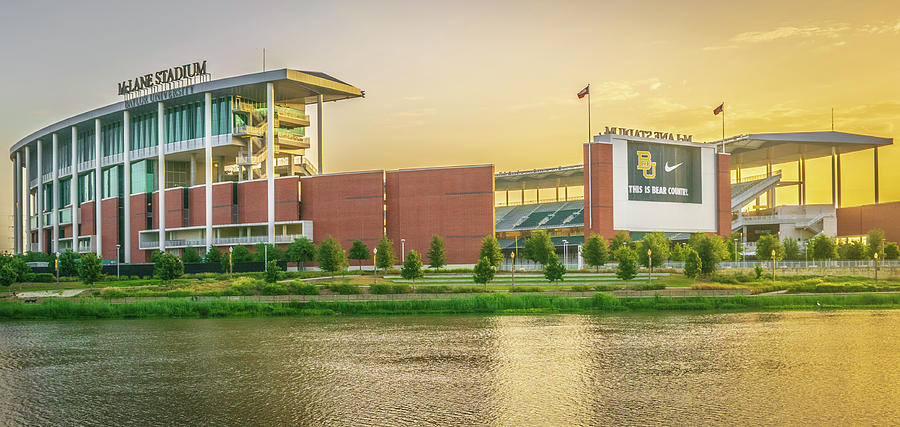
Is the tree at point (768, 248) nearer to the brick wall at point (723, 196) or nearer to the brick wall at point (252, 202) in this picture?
the brick wall at point (723, 196)

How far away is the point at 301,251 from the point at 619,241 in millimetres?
37644

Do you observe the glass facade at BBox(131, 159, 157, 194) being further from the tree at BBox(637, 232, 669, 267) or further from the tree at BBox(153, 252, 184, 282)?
the tree at BBox(637, 232, 669, 267)

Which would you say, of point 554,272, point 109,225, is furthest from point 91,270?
point 109,225

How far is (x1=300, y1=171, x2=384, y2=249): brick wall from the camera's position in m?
96.1

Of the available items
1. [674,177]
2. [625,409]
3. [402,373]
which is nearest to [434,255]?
[674,177]

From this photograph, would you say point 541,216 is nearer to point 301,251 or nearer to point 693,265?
point 301,251

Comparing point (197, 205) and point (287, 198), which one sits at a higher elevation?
point (287, 198)

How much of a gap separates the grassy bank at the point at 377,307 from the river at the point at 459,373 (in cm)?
637

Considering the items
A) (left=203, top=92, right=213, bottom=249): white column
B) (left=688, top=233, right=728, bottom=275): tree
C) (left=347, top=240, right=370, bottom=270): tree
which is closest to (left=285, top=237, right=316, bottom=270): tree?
(left=347, top=240, right=370, bottom=270): tree

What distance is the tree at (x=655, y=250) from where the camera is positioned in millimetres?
84125

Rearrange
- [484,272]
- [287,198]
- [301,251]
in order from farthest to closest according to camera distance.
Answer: [287,198] < [301,251] < [484,272]

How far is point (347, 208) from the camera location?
319 ft

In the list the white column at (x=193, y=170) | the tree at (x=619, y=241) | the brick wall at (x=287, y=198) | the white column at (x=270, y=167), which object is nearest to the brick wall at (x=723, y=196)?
the tree at (x=619, y=241)

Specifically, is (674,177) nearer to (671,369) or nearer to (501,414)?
(671,369)
